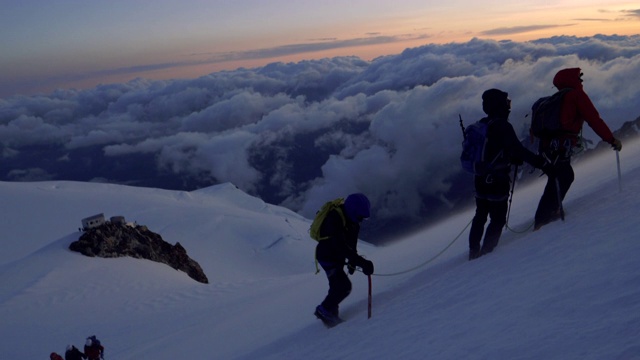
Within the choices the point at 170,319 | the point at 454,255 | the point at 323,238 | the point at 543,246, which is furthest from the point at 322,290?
the point at 170,319

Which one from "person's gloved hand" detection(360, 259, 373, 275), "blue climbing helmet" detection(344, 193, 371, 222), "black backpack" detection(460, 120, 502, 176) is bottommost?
"person's gloved hand" detection(360, 259, 373, 275)

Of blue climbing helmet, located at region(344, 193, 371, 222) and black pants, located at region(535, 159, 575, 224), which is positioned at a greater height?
blue climbing helmet, located at region(344, 193, 371, 222)

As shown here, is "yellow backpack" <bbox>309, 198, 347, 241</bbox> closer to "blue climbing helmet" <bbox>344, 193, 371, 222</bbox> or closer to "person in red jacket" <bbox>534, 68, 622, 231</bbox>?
"blue climbing helmet" <bbox>344, 193, 371, 222</bbox>

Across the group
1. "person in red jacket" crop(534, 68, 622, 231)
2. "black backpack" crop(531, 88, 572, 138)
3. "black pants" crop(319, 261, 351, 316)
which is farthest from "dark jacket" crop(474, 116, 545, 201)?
"black pants" crop(319, 261, 351, 316)

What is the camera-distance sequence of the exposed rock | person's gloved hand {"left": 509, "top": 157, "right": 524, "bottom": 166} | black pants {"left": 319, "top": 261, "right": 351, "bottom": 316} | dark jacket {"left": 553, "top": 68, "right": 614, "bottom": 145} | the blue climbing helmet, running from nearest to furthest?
the blue climbing helmet, dark jacket {"left": 553, "top": 68, "right": 614, "bottom": 145}, person's gloved hand {"left": 509, "top": 157, "right": 524, "bottom": 166}, black pants {"left": 319, "top": 261, "right": 351, "bottom": 316}, the exposed rock

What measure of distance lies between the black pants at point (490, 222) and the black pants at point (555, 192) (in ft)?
2.09

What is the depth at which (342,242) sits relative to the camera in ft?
19.8

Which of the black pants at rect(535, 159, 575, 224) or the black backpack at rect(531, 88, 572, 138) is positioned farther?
the black pants at rect(535, 159, 575, 224)

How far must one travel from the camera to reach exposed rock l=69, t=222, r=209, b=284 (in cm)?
2595

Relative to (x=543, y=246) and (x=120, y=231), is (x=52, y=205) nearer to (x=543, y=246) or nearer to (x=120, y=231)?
(x=120, y=231)

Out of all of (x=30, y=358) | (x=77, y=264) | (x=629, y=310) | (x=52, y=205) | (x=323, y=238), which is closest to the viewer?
(x=629, y=310)

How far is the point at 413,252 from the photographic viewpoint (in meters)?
9.98

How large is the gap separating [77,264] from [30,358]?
9.85 m

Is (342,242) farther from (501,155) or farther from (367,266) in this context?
(501,155)
